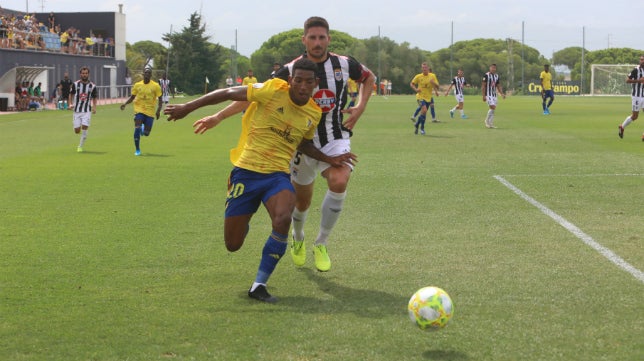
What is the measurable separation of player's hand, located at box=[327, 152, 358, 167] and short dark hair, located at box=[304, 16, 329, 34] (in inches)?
40.9

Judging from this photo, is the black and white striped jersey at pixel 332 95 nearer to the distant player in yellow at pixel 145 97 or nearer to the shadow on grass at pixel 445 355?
the shadow on grass at pixel 445 355

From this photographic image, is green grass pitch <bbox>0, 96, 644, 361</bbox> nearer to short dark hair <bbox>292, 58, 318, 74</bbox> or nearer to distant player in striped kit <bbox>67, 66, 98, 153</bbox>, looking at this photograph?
short dark hair <bbox>292, 58, 318, 74</bbox>

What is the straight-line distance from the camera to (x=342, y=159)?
7.54 metres

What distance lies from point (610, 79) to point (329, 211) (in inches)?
3054

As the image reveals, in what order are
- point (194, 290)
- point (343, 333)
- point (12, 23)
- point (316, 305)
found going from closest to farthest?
1. point (343, 333)
2. point (316, 305)
3. point (194, 290)
4. point (12, 23)

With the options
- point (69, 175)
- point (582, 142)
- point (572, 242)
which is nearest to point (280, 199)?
point (572, 242)

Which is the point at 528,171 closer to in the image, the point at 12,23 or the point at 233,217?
the point at 233,217

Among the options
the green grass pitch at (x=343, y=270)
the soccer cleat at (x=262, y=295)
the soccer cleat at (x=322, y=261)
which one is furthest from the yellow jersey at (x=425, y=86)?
the soccer cleat at (x=262, y=295)

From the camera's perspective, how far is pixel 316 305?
6.39 metres

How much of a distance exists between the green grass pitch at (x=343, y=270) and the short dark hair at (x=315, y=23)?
2.02 m

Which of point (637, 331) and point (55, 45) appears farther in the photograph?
point (55, 45)

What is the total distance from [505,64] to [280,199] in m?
89.3

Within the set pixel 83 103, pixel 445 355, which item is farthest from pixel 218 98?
pixel 83 103

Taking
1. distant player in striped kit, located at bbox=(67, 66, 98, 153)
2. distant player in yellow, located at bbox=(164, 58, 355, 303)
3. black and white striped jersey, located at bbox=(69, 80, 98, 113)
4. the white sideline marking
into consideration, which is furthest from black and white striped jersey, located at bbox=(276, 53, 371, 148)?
black and white striped jersey, located at bbox=(69, 80, 98, 113)
